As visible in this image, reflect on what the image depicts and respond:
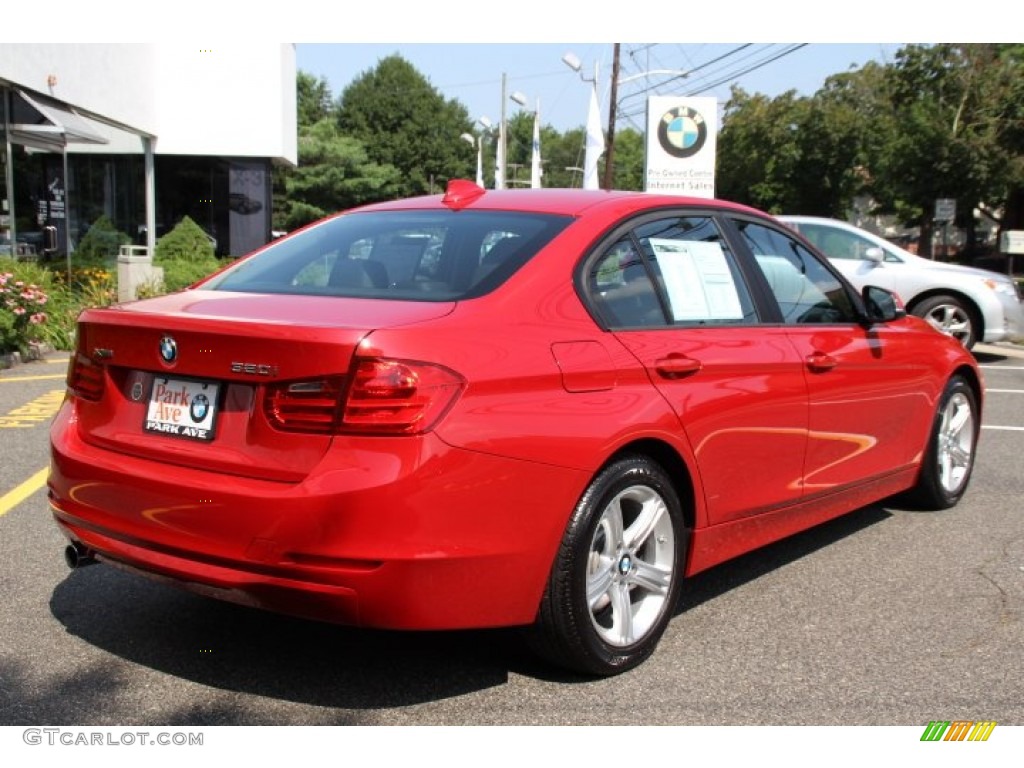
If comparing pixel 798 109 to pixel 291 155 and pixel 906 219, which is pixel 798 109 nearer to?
pixel 906 219

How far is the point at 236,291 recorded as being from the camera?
3.84 m

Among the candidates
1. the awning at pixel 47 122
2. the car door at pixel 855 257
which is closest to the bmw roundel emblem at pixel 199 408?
the car door at pixel 855 257

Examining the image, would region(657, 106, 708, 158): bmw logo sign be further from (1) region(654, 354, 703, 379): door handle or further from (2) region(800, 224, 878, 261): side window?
(1) region(654, 354, 703, 379): door handle

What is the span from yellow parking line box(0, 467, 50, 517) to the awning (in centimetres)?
1100

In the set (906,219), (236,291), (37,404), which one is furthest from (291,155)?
(906,219)

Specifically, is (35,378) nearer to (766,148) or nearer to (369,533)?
(369,533)

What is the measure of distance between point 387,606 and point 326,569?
20 centimetres

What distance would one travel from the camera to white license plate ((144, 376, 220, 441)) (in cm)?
321

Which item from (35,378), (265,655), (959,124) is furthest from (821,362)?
(959,124)

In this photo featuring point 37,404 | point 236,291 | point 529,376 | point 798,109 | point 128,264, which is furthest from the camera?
point 798,109

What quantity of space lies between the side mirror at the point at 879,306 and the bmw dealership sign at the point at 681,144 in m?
15.6

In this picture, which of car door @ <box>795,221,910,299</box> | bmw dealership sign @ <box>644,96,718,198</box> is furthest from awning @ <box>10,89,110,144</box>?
car door @ <box>795,221,910,299</box>

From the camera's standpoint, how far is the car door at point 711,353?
3.77 meters

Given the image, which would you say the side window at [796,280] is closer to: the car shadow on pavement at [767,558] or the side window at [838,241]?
the car shadow on pavement at [767,558]
